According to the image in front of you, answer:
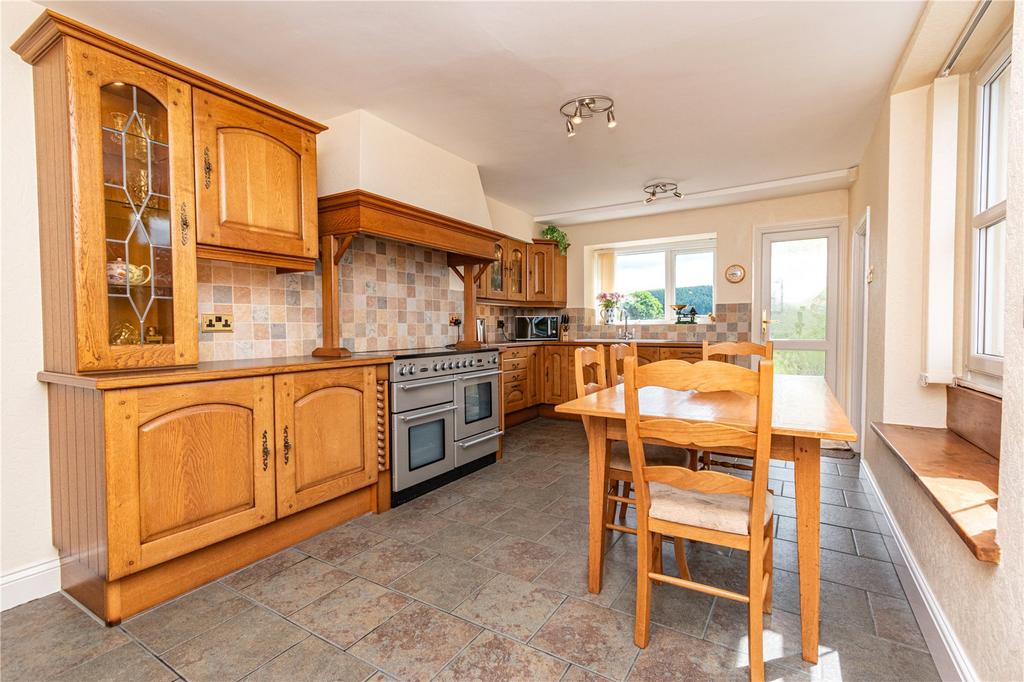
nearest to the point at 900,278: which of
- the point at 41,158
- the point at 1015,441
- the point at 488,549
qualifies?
the point at 1015,441

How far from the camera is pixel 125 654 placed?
5.24ft

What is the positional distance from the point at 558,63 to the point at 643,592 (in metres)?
2.51

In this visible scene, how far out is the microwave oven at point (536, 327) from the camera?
5.67 m

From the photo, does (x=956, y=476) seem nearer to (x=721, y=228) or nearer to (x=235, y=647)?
(x=235, y=647)

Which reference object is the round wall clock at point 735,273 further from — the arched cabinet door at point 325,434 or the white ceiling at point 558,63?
the arched cabinet door at point 325,434

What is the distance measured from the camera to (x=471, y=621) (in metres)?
1.76

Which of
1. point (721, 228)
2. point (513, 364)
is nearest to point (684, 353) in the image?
point (721, 228)

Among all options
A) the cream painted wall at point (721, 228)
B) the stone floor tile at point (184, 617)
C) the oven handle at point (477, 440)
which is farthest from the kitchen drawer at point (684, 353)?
the stone floor tile at point (184, 617)

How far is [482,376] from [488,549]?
60.4 inches

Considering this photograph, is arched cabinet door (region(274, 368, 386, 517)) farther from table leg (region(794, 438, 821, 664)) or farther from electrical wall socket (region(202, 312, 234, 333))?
table leg (region(794, 438, 821, 664))

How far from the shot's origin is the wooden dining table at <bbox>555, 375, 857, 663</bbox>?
4.94 feet

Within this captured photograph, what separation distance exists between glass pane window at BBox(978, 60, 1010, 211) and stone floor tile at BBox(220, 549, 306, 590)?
11.6 ft

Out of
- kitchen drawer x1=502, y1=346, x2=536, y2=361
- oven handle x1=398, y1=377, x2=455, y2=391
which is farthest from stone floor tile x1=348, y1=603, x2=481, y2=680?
kitchen drawer x1=502, y1=346, x2=536, y2=361

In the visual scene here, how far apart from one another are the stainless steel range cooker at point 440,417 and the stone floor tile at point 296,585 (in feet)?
2.50
